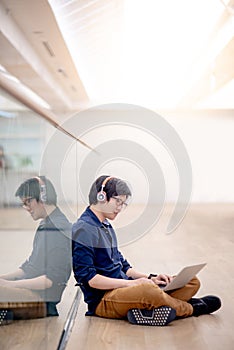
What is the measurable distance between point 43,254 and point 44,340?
398 millimetres

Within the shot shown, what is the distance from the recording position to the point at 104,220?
317 cm

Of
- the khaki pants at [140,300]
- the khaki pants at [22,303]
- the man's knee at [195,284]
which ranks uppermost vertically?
the khaki pants at [22,303]

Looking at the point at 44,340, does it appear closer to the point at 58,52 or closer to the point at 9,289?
the point at 9,289

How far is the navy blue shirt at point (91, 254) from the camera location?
293cm

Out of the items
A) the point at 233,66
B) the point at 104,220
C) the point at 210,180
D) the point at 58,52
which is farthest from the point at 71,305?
the point at 210,180

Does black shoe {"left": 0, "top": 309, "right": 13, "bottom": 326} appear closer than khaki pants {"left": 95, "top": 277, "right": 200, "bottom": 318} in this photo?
Yes

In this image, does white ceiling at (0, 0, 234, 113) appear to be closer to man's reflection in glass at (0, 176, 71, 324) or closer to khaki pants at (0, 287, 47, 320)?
man's reflection in glass at (0, 176, 71, 324)

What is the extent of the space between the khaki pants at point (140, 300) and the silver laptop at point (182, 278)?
4 centimetres

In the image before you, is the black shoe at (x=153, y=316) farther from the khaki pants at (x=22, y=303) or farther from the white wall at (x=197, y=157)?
the white wall at (x=197, y=157)

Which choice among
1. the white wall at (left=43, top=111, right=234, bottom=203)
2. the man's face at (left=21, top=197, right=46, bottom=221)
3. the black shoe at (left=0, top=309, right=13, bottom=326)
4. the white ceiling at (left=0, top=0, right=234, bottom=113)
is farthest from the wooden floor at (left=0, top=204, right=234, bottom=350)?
the white wall at (left=43, top=111, right=234, bottom=203)

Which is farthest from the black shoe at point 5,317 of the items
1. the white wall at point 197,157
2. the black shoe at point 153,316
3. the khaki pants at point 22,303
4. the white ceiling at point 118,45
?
the white wall at point 197,157

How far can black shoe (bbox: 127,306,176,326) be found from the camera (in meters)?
2.90

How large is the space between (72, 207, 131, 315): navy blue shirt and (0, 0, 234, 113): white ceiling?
2854mm

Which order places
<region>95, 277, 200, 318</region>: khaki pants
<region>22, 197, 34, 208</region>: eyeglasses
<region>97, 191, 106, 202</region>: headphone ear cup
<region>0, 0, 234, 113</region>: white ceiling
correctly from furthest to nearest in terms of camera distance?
<region>0, 0, 234, 113</region>: white ceiling < <region>97, 191, 106, 202</region>: headphone ear cup < <region>95, 277, 200, 318</region>: khaki pants < <region>22, 197, 34, 208</region>: eyeglasses
